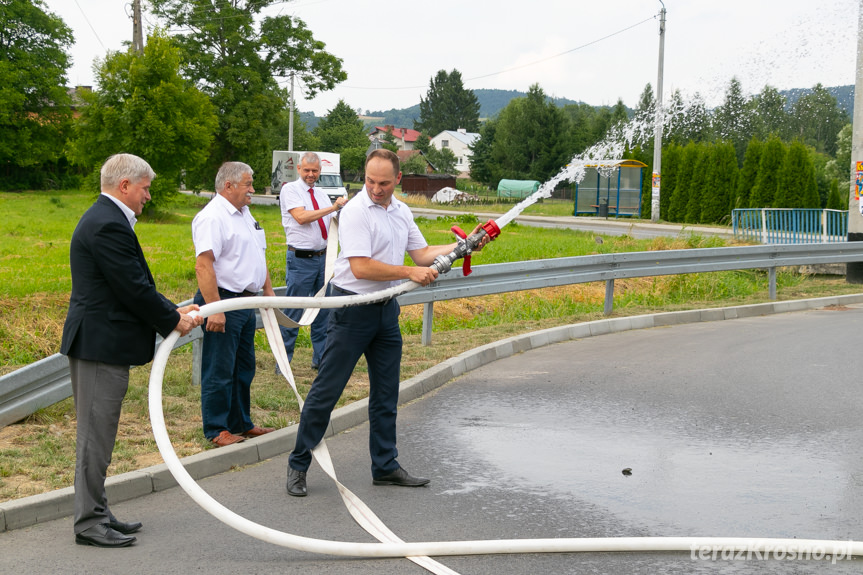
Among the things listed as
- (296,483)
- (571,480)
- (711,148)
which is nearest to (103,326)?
(296,483)

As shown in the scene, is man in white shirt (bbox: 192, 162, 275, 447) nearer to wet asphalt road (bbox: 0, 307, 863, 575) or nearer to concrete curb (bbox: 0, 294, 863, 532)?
concrete curb (bbox: 0, 294, 863, 532)

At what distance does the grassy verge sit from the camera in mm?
5867

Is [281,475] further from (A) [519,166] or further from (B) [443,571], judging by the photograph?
(A) [519,166]

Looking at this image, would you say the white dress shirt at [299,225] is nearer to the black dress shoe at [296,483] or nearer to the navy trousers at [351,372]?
the navy trousers at [351,372]

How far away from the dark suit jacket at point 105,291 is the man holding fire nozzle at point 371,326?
3.93ft

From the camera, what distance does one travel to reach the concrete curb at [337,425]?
15.7ft

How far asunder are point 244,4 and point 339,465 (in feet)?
157

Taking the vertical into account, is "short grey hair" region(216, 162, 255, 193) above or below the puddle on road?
above

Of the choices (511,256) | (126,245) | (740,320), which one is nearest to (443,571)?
(126,245)

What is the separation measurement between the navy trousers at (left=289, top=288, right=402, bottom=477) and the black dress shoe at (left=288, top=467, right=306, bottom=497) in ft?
0.10

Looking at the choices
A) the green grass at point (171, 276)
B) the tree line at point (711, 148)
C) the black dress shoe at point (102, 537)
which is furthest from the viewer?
the tree line at point (711, 148)

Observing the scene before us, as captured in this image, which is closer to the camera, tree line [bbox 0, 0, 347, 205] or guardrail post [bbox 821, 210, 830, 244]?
guardrail post [bbox 821, 210, 830, 244]

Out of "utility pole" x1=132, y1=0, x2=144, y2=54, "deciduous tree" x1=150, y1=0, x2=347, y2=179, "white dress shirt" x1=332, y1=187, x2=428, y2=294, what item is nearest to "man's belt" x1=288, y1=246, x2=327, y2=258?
"white dress shirt" x1=332, y1=187, x2=428, y2=294

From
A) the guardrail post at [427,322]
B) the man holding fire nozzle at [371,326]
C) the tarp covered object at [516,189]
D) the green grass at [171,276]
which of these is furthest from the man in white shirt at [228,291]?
the tarp covered object at [516,189]
